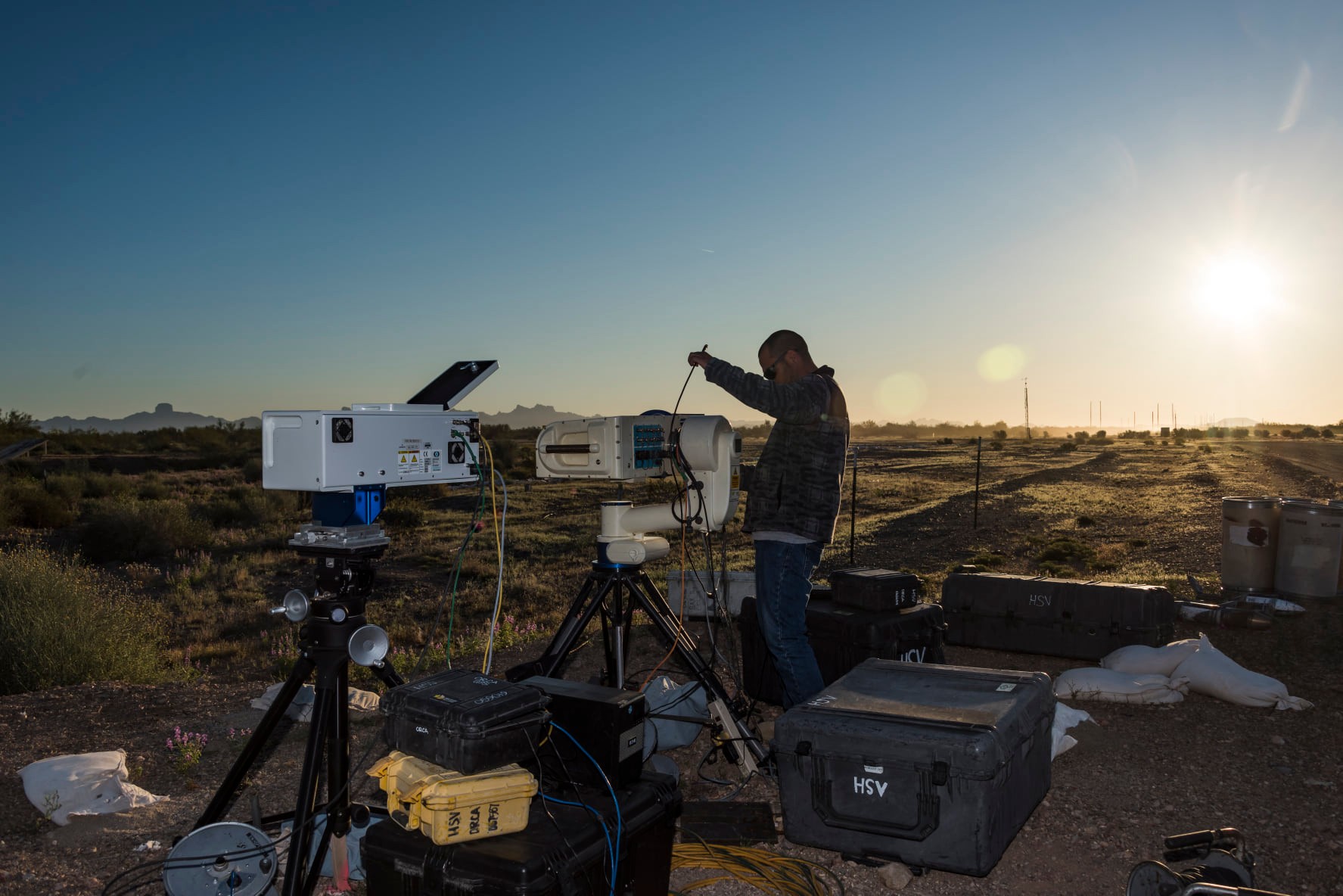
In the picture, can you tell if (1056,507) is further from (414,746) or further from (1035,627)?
(414,746)

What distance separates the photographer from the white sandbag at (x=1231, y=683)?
5.32 meters

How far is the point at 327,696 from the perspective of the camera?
308cm

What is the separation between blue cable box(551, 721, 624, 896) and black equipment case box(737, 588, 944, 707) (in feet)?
7.09

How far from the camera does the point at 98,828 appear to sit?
150 inches

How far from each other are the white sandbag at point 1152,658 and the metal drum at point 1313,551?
3.14 m

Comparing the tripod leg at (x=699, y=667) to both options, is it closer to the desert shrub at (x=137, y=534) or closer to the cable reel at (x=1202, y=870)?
the cable reel at (x=1202, y=870)

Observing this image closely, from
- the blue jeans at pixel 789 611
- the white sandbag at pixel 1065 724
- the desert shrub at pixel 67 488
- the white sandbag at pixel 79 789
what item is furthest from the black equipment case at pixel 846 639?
the desert shrub at pixel 67 488

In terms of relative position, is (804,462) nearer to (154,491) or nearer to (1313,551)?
(1313,551)

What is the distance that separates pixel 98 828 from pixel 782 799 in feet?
10.2

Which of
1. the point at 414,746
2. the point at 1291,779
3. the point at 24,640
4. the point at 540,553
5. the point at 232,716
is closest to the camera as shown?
the point at 414,746

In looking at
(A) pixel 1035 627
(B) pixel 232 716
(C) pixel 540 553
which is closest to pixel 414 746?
(B) pixel 232 716

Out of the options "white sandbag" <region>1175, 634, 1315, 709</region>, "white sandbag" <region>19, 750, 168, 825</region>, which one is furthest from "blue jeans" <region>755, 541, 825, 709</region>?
"white sandbag" <region>19, 750, 168, 825</region>

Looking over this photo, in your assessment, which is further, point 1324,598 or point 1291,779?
point 1324,598

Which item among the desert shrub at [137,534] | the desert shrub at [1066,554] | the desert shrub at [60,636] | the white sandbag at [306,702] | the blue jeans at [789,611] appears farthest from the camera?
the desert shrub at [137,534]
